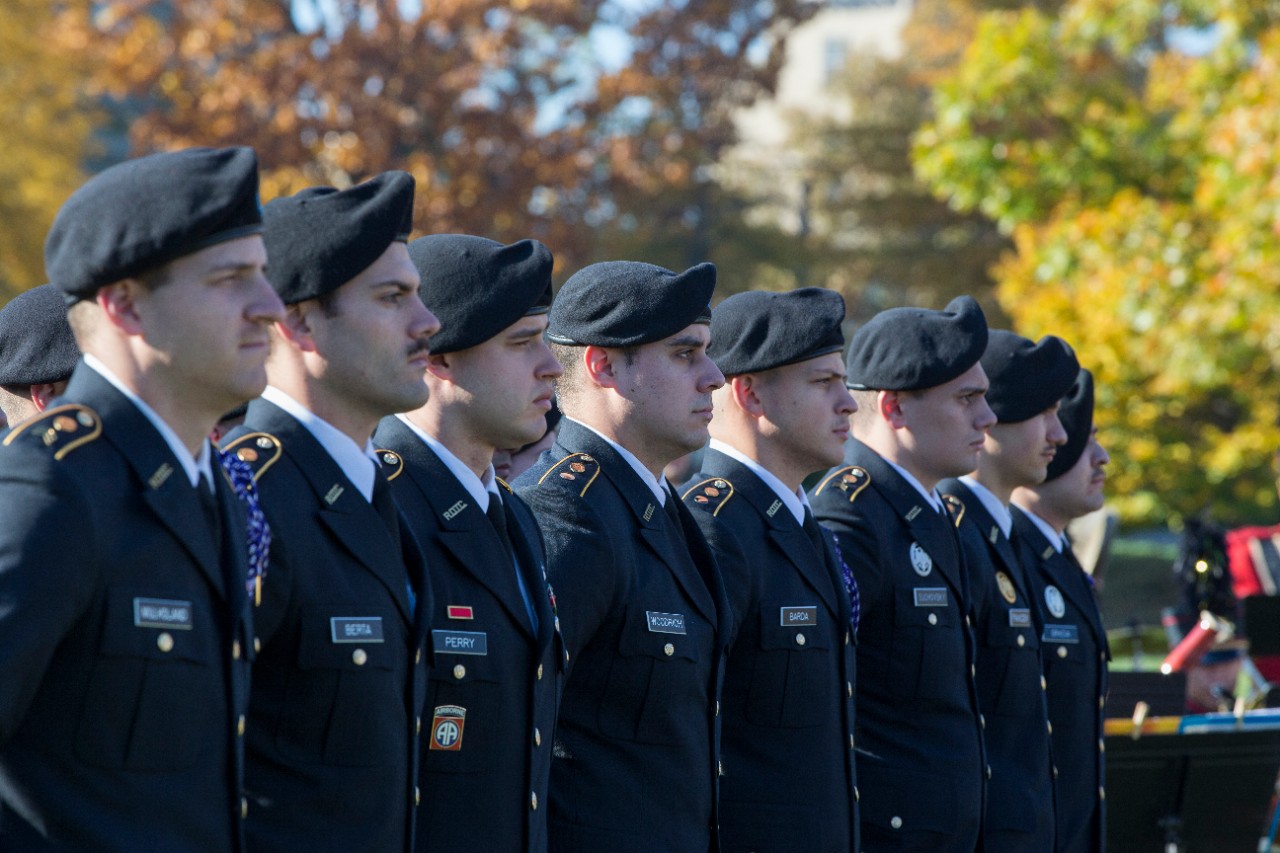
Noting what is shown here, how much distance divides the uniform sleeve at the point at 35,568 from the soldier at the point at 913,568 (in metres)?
3.11

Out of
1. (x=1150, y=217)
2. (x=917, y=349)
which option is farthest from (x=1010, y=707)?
(x=1150, y=217)

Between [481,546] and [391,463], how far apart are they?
31 cm

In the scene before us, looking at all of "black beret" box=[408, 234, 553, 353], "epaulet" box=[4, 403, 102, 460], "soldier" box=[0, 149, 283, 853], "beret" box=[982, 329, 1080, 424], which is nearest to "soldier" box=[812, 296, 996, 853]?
"beret" box=[982, 329, 1080, 424]

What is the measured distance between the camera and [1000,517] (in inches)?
253

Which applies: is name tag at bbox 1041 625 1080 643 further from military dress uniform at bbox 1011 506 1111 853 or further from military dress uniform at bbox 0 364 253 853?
military dress uniform at bbox 0 364 253 853

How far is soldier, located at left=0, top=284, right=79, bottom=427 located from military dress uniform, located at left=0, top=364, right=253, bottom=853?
4.69 ft

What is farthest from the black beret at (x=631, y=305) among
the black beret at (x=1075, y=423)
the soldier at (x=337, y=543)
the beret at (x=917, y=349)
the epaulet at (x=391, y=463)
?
the black beret at (x=1075, y=423)

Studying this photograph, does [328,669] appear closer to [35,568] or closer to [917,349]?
[35,568]

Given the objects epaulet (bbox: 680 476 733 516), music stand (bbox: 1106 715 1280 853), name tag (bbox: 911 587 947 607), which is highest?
epaulet (bbox: 680 476 733 516)

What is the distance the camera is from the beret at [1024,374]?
21.7 ft

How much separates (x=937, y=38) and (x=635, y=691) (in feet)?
100.0

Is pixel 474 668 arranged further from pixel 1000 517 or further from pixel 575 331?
pixel 1000 517

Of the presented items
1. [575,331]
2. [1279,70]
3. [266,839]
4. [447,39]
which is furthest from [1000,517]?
[447,39]

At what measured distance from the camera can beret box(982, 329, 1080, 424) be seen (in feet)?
21.7
